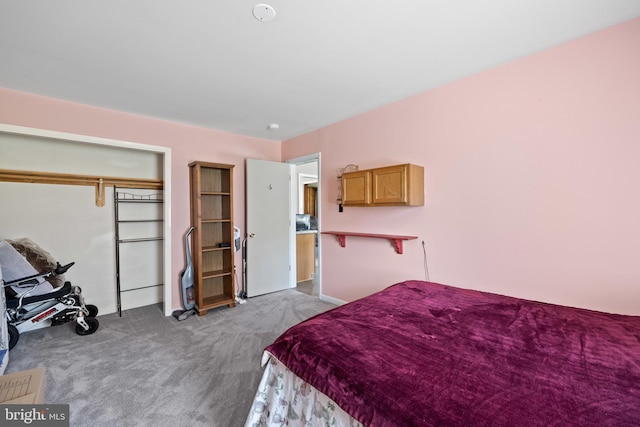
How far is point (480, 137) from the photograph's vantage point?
237 centimetres

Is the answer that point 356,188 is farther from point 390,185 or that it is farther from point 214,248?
point 214,248

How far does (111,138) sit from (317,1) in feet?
9.47

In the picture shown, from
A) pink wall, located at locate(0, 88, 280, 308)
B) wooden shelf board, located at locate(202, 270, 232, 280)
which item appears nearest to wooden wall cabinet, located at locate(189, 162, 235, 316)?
wooden shelf board, located at locate(202, 270, 232, 280)

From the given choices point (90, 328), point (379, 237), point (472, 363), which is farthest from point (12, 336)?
Result: point (472, 363)

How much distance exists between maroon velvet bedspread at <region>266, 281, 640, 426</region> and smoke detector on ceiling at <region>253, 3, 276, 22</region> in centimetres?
181

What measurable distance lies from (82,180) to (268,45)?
2.98 meters

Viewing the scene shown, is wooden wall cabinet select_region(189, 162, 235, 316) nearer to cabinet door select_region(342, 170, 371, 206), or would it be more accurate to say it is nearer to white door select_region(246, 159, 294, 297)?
white door select_region(246, 159, 294, 297)

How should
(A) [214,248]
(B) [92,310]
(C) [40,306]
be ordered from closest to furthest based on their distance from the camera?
(C) [40,306], (B) [92,310], (A) [214,248]

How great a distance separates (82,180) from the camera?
333 cm

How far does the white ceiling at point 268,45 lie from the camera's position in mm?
1625

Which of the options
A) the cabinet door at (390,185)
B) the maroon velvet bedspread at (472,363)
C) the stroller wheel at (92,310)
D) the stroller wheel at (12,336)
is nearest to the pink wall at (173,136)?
the stroller wheel at (92,310)

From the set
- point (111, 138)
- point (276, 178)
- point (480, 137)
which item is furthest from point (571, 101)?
point (111, 138)

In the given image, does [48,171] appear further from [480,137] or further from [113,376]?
[480,137]

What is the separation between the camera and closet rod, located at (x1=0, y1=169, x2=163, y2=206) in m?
2.96
